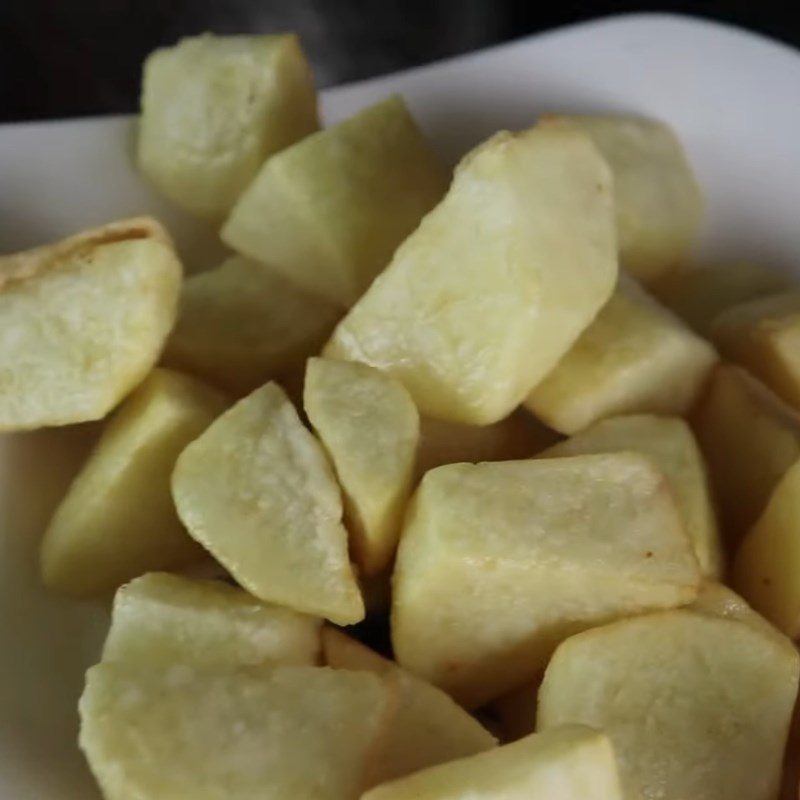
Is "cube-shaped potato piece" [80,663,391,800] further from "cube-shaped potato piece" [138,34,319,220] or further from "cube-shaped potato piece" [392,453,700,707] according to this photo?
"cube-shaped potato piece" [138,34,319,220]

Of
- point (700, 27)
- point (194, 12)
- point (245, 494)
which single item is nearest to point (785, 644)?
point (245, 494)

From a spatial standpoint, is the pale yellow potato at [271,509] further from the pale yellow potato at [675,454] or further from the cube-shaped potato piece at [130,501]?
the pale yellow potato at [675,454]

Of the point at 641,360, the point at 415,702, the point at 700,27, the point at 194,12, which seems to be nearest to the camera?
the point at 415,702

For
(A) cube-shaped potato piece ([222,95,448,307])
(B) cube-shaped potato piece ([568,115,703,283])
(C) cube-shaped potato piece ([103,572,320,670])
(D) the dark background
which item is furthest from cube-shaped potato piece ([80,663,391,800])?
(D) the dark background

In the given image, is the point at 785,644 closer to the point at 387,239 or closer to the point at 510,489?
the point at 510,489

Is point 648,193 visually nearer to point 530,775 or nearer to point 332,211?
point 332,211

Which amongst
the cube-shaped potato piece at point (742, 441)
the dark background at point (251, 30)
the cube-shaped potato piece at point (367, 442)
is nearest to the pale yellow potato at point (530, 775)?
the cube-shaped potato piece at point (367, 442)

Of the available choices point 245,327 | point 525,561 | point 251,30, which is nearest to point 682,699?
point 525,561
